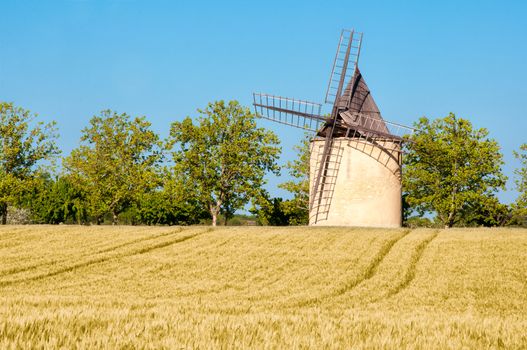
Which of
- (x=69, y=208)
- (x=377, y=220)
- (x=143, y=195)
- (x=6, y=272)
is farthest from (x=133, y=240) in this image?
(x=69, y=208)

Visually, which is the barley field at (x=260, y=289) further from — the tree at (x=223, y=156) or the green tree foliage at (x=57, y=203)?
the green tree foliage at (x=57, y=203)

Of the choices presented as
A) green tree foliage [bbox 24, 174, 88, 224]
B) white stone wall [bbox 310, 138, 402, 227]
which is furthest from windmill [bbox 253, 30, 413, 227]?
green tree foliage [bbox 24, 174, 88, 224]

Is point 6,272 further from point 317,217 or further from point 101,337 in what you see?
point 317,217

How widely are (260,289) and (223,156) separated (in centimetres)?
4319

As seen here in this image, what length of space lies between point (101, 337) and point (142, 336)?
62 centimetres

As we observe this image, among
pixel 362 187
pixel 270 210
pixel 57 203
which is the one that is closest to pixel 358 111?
pixel 362 187

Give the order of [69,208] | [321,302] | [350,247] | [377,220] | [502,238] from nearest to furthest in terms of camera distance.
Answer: [321,302] < [350,247] < [502,238] < [377,220] < [69,208]

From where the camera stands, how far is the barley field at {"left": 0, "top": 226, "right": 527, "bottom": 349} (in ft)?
28.9

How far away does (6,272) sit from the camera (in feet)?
85.3

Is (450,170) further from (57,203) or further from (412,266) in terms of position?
(57,203)

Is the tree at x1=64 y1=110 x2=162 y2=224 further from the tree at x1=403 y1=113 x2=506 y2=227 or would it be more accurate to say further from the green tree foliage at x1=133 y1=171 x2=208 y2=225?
the tree at x1=403 y1=113 x2=506 y2=227

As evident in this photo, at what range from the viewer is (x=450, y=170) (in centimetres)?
6084

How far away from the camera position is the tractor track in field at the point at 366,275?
20.4m

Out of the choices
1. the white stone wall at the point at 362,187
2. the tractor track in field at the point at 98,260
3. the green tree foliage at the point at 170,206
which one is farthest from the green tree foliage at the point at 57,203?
the tractor track in field at the point at 98,260
